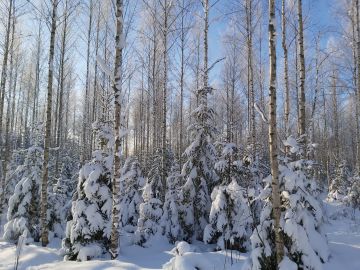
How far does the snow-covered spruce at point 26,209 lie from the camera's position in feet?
39.3

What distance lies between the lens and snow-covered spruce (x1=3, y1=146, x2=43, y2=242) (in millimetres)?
11984

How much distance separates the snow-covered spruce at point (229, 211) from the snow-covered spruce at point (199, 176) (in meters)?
1.03

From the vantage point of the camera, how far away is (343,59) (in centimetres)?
2044

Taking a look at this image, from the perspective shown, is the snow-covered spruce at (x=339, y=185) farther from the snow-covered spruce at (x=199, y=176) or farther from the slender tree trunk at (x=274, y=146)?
the slender tree trunk at (x=274, y=146)

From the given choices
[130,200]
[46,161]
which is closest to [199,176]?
[130,200]

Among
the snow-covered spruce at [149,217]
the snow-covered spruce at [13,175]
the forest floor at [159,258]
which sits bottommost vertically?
the forest floor at [159,258]

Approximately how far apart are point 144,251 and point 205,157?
3.43 m

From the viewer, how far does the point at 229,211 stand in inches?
380

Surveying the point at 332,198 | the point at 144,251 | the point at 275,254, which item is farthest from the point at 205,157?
the point at 332,198

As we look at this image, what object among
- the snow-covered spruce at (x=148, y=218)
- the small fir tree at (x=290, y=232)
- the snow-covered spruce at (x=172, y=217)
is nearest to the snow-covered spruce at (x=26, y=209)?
the snow-covered spruce at (x=148, y=218)

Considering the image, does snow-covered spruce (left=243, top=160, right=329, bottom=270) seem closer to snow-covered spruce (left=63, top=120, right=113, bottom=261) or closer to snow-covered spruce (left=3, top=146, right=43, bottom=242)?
snow-covered spruce (left=63, top=120, right=113, bottom=261)

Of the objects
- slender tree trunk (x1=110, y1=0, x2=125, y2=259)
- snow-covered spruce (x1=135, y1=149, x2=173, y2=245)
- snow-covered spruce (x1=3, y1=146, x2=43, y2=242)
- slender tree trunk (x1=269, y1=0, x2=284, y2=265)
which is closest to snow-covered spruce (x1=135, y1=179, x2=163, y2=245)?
snow-covered spruce (x1=135, y1=149, x2=173, y2=245)

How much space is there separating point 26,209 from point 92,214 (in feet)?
16.3

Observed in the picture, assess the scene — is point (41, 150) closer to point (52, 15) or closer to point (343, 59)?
point (52, 15)
